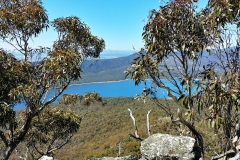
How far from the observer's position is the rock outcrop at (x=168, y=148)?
11.4ft

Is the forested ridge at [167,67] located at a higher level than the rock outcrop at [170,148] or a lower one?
higher

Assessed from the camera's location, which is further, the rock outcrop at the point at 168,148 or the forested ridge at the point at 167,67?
the rock outcrop at the point at 168,148

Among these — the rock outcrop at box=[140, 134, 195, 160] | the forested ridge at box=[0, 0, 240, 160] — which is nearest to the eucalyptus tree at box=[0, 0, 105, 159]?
the forested ridge at box=[0, 0, 240, 160]

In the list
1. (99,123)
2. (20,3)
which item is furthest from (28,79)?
(99,123)

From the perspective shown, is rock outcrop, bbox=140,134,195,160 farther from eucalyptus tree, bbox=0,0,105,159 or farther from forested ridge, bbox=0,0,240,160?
eucalyptus tree, bbox=0,0,105,159

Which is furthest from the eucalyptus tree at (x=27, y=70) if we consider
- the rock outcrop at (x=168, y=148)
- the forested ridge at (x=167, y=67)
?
the rock outcrop at (x=168, y=148)

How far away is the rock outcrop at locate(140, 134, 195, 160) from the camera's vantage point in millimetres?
3484

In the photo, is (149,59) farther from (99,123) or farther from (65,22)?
(99,123)

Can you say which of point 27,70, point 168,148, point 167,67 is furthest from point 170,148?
point 27,70

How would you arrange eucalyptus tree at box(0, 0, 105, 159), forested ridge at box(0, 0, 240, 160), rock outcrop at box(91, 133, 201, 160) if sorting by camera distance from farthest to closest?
eucalyptus tree at box(0, 0, 105, 159), rock outcrop at box(91, 133, 201, 160), forested ridge at box(0, 0, 240, 160)

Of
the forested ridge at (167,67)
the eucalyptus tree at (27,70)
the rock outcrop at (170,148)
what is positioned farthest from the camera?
the eucalyptus tree at (27,70)

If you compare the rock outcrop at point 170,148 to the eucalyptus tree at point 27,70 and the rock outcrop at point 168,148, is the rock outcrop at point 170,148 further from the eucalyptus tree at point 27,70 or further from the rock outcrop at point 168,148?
the eucalyptus tree at point 27,70

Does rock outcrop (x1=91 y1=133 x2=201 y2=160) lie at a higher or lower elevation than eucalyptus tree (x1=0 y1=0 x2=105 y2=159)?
lower

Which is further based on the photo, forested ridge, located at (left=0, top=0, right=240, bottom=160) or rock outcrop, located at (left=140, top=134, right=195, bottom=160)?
rock outcrop, located at (left=140, top=134, right=195, bottom=160)
